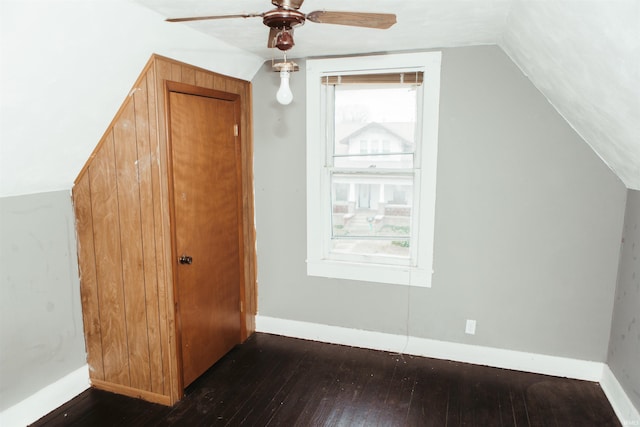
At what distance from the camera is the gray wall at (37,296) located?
2.32 metres

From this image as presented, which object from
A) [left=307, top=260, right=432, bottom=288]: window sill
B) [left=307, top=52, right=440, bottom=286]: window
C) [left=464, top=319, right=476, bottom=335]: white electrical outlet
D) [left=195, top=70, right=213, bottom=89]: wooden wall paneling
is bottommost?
[left=464, top=319, right=476, bottom=335]: white electrical outlet

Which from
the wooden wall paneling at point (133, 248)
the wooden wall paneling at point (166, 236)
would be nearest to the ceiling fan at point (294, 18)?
the wooden wall paneling at point (166, 236)

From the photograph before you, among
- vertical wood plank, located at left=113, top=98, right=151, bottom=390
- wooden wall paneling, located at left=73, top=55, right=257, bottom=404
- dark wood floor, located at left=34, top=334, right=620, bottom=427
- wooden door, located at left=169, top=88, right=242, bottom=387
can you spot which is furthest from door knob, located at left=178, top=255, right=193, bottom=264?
dark wood floor, located at left=34, top=334, right=620, bottom=427

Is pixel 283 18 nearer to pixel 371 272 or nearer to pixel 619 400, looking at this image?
pixel 371 272

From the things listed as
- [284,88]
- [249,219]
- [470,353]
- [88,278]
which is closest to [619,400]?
[470,353]

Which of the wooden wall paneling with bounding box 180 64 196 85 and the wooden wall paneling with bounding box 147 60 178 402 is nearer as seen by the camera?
the wooden wall paneling with bounding box 147 60 178 402

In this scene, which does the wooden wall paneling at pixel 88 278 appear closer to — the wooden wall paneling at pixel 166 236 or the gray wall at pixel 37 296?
the gray wall at pixel 37 296

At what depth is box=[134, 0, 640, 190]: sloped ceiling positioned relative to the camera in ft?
5.03

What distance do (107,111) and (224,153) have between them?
2.91ft

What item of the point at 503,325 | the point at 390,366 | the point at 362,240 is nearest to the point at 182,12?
the point at 362,240

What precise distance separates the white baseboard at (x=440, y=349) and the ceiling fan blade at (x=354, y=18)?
95.2 inches

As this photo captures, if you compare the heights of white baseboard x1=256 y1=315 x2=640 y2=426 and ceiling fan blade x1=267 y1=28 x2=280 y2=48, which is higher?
ceiling fan blade x1=267 y1=28 x2=280 y2=48

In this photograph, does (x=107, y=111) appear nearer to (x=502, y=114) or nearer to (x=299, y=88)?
(x=299, y=88)

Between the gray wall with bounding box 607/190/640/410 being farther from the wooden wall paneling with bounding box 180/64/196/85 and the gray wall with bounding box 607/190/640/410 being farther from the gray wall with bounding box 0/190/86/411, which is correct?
the gray wall with bounding box 0/190/86/411
